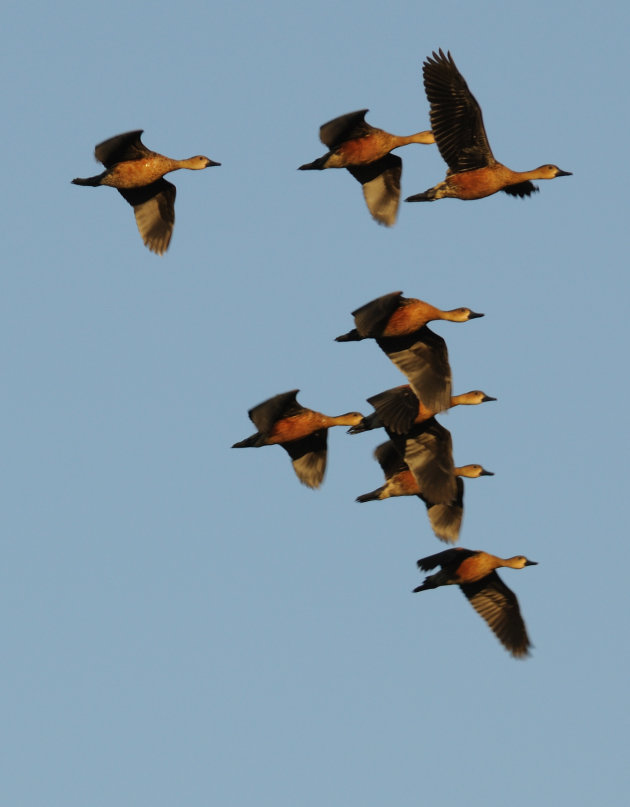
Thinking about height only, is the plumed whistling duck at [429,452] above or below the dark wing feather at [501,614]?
above

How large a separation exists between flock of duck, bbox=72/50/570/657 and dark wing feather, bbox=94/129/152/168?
2cm

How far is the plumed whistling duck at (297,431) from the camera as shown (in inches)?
1094

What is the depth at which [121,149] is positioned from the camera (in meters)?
29.4

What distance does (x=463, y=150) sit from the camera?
29.9 meters

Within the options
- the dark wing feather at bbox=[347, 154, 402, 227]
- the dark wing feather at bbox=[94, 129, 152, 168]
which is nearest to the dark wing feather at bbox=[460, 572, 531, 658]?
the dark wing feather at bbox=[347, 154, 402, 227]

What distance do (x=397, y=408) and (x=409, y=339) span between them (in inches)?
37.9

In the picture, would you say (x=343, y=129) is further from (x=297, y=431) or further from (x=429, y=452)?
(x=429, y=452)

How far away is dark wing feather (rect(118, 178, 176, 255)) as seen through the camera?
30.5 meters

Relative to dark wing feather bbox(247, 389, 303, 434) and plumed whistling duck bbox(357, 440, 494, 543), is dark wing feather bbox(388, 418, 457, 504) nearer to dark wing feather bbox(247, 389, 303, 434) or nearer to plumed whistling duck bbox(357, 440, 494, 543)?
plumed whistling duck bbox(357, 440, 494, 543)

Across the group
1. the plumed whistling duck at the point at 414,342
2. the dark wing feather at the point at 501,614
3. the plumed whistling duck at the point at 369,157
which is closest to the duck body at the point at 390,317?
the plumed whistling duck at the point at 414,342

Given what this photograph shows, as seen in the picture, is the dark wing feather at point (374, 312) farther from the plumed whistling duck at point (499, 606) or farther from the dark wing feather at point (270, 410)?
the plumed whistling duck at point (499, 606)

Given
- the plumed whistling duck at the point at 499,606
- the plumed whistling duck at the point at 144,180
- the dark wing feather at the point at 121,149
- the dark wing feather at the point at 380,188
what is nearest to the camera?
the dark wing feather at the point at 121,149

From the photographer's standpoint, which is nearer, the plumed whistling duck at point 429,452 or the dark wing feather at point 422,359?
the dark wing feather at point 422,359

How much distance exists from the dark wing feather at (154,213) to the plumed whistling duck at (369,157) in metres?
2.10
